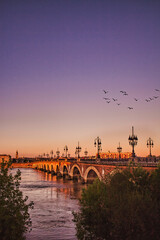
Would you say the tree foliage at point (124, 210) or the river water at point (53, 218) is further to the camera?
the river water at point (53, 218)

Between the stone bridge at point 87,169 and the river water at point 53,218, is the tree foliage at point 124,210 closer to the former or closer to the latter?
the river water at point 53,218

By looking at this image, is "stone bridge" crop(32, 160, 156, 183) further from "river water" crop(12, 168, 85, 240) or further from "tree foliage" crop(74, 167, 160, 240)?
"tree foliage" crop(74, 167, 160, 240)

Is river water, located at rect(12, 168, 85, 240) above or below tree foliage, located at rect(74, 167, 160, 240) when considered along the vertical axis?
below

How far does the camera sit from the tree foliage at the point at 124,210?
21.4 m

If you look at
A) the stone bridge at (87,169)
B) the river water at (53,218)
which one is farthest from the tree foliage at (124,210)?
the stone bridge at (87,169)

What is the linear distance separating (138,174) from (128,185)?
1.37 meters

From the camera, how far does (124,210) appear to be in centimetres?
2208

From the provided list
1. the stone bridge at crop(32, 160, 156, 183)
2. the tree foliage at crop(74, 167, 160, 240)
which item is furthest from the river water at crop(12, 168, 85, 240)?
the tree foliage at crop(74, 167, 160, 240)

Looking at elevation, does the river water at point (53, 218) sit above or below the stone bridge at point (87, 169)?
below

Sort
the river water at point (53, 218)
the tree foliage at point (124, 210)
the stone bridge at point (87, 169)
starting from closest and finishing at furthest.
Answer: the tree foliage at point (124, 210), the river water at point (53, 218), the stone bridge at point (87, 169)

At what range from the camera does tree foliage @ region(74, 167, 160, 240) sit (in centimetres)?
2144

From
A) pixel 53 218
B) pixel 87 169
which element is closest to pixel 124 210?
pixel 53 218

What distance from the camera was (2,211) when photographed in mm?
19500

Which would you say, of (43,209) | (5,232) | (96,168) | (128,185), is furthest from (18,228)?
(96,168)
